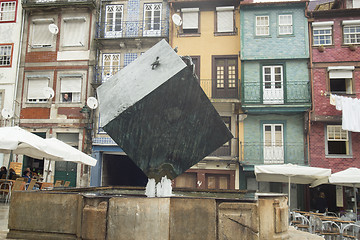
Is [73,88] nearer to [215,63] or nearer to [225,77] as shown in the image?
[215,63]

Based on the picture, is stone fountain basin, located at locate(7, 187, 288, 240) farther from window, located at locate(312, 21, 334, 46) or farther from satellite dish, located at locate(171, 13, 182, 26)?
window, located at locate(312, 21, 334, 46)

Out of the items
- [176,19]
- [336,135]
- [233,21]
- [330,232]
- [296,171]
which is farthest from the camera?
[233,21]

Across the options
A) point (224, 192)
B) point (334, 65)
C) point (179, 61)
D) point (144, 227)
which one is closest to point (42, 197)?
point (144, 227)

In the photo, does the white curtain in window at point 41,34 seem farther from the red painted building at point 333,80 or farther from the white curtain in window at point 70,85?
the red painted building at point 333,80

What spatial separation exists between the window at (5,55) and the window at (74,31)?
308cm

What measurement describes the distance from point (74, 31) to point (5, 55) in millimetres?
3946

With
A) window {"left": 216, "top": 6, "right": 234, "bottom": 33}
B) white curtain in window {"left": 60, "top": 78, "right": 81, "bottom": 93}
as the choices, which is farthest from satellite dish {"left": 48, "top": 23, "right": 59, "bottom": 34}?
window {"left": 216, "top": 6, "right": 234, "bottom": 33}

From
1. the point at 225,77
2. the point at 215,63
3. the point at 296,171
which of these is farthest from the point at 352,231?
the point at 215,63

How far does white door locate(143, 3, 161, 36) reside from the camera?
19.0 m

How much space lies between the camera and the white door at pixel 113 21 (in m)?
19.5

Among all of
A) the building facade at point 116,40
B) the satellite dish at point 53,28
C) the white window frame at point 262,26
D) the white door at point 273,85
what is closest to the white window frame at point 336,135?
the white door at point 273,85

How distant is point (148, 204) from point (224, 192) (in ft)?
9.97

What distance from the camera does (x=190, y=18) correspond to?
19.1 metres

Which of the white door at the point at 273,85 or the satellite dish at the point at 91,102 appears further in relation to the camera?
the satellite dish at the point at 91,102
